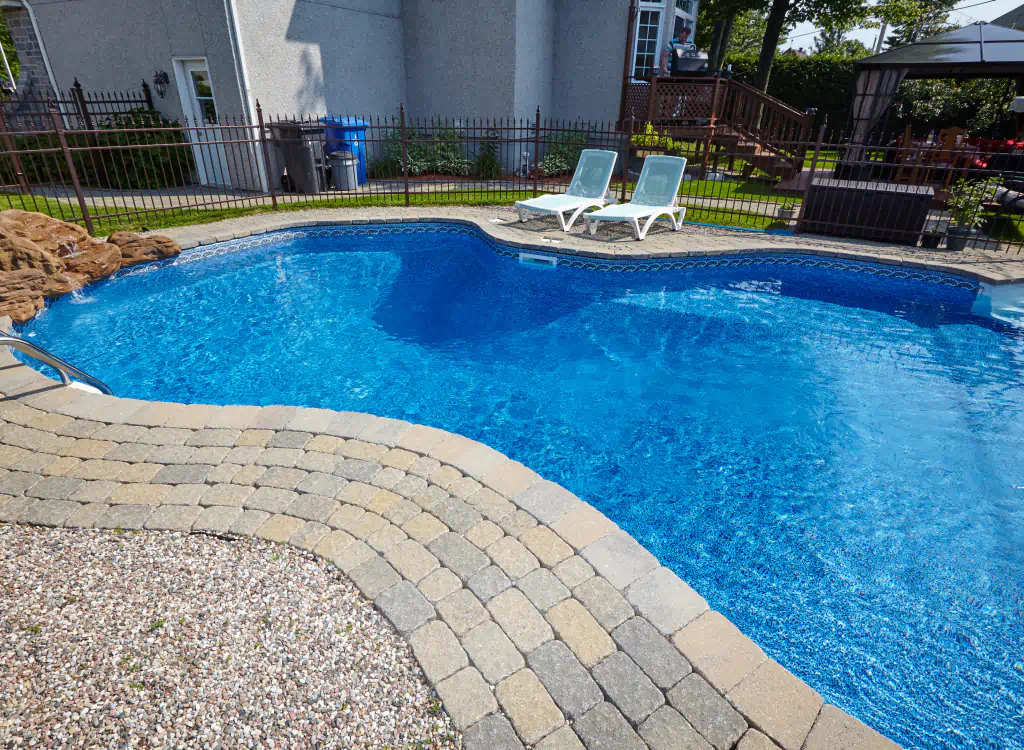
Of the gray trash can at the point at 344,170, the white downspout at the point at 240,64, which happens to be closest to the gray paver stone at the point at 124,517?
the white downspout at the point at 240,64

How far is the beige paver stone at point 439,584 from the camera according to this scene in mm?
2633

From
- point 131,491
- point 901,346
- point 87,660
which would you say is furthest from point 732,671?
point 901,346

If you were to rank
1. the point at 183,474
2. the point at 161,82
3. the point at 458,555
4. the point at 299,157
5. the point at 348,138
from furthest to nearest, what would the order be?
the point at 348,138 → the point at 161,82 → the point at 299,157 → the point at 183,474 → the point at 458,555

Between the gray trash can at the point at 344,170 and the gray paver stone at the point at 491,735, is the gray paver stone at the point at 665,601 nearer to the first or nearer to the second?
the gray paver stone at the point at 491,735

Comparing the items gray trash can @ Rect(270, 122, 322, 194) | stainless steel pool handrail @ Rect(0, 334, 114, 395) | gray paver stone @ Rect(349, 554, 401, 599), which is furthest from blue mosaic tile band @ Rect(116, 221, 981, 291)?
gray paver stone @ Rect(349, 554, 401, 599)

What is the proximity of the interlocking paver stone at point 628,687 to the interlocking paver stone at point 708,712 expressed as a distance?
0.09 m

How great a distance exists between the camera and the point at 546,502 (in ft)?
10.7

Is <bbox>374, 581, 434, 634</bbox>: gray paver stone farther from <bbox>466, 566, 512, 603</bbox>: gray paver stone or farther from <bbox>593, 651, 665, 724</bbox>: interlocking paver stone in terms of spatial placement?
<bbox>593, 651, 665, 724</bbox>: interlocking paver stone

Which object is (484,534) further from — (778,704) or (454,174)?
(454,174)

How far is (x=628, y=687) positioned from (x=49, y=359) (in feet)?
14.2

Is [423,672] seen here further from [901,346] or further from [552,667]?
[901,346]

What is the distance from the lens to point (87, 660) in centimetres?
222

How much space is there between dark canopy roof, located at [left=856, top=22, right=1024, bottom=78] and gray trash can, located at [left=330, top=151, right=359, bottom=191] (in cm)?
1101

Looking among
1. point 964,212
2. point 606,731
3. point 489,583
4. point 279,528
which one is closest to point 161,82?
point 279,528
